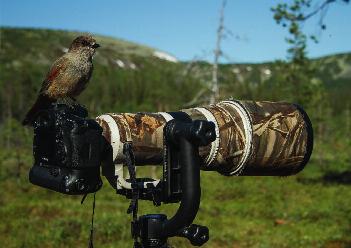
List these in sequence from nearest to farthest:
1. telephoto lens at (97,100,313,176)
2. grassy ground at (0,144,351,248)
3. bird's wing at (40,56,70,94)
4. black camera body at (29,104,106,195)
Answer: black camera body at (29,104,106,195), telephoto lens at (97,100,313,176), bird's wing at (40,56,70,94), grassy ground at (0,144,351,248)

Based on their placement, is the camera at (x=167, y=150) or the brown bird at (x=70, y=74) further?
the brown bird at (x=70, y=74)

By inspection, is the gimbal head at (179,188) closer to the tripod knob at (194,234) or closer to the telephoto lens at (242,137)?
the tripod knob at (194,234)

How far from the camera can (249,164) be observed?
2.72 metres

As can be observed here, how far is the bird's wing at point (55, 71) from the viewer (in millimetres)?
4279

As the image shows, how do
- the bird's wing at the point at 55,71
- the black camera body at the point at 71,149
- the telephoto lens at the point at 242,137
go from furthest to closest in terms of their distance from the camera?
the bird's wing at the point at 55,71
the telephoto lens at the point at 242,137
the black camera body at the point at 71,149

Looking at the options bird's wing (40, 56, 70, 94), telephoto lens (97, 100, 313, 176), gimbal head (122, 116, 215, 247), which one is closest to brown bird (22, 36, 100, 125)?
bird's wing (40, 56, 70, 94)

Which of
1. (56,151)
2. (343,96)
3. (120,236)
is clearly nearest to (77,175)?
(56,151)

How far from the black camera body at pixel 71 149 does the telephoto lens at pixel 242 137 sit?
266mm

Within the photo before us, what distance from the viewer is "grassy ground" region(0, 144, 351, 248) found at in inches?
415

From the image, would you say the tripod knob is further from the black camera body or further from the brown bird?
the brown bird

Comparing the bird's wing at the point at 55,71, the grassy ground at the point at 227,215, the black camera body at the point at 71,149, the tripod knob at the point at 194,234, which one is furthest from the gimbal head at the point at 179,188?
the grassy ground at the point at 227,215

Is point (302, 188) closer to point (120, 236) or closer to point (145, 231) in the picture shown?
point (120, 236)

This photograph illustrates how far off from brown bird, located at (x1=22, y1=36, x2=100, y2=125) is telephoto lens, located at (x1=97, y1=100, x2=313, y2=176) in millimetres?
1520

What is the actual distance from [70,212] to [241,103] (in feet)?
40.1
